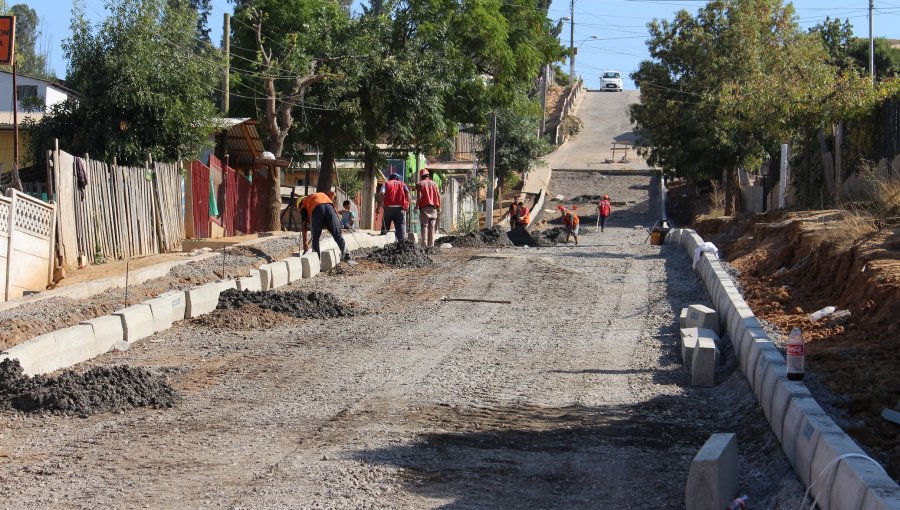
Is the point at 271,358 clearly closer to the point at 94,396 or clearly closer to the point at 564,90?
the point at 94,396

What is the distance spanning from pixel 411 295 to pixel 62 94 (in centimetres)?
2971

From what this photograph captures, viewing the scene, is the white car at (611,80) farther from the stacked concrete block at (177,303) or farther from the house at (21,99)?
the stacked concrete block at (177,303)

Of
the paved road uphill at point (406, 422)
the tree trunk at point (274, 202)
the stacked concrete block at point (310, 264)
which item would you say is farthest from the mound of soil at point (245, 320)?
the tree trunk at point (274, 202)

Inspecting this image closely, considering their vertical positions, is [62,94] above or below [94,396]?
above

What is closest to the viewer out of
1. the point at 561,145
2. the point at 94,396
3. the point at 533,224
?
the point at 94,396

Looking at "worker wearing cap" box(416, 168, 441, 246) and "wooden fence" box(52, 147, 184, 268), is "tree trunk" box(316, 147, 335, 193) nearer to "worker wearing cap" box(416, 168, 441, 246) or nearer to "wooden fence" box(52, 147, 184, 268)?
"wooden fence" box(52, 147, 184, 268)

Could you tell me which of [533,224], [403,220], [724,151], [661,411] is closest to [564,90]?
[533,224]

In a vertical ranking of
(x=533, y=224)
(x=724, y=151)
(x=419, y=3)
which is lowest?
(x=533, y=224)

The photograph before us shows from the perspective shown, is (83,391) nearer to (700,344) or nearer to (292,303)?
(700,344)

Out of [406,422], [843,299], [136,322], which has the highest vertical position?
[843,299]

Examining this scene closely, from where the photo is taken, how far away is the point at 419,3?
A: 33.4m

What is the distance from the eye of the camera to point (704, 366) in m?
9.02

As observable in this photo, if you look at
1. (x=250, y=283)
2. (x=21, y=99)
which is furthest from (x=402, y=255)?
(x=21, y=99)

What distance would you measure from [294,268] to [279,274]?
70 cm
